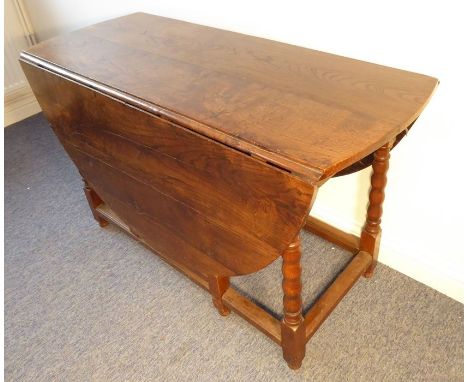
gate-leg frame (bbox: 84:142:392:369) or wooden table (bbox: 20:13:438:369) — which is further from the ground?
wooden table (bbox: 20:13:438:369)

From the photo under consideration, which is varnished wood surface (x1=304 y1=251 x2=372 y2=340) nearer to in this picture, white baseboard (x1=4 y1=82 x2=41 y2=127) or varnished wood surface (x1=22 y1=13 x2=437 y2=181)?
varnished wood surface (x1=22 y1=13 x2=437 y2=181)

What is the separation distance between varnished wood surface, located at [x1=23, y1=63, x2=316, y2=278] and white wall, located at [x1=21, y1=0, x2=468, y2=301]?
1.64ft

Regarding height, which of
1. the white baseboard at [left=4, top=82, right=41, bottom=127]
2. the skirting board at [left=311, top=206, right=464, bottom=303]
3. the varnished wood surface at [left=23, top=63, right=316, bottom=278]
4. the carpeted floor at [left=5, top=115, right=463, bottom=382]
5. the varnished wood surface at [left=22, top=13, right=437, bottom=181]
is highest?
the varnished wood surface at [left=22, top=13, right=437, bottom=181]

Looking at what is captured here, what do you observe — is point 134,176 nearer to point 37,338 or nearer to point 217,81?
point 217,81

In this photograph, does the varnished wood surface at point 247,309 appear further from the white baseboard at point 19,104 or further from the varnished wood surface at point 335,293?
the white baseboard at point 19,104

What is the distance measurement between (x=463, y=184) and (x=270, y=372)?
2.26 ft

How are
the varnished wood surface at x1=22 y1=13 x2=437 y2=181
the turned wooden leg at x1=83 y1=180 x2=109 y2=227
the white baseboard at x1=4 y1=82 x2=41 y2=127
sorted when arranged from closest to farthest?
the varnished wood surface at x1=22 y1=13 x2=437 y2=181 → the turned wooden leg at x1=83 y1=180 x2=109 y2=227 → the white baseboard at x1=4 y1=82 x2=41 y2=127

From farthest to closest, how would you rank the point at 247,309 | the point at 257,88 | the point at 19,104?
the point at 19,104
the point at 247,309
the point at 257,88

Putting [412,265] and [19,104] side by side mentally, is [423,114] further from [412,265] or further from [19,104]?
[19,104]

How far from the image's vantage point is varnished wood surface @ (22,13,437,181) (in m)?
0.78

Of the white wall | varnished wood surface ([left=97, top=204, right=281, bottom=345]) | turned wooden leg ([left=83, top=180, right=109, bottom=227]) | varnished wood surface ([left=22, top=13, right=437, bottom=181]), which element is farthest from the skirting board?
turned wooden leg ([left=83, top=180, right=109, bottom=227])

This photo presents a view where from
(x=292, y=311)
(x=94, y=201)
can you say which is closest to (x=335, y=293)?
(x=292, y=311)

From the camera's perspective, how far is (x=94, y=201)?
1552mm

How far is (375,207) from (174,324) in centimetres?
67
